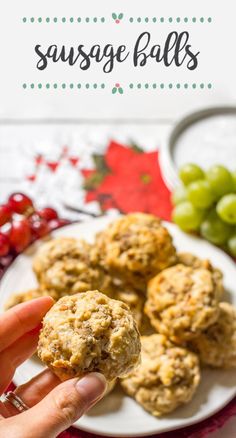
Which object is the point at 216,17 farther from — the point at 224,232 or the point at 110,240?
the point at 110,240

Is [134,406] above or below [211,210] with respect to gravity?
below

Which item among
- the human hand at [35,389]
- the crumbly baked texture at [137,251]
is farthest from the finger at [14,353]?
the crumbly baked texture at [137,251]

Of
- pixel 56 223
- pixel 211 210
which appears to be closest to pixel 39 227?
pixel 56 223

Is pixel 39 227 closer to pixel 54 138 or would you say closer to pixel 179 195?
pixel 179 195

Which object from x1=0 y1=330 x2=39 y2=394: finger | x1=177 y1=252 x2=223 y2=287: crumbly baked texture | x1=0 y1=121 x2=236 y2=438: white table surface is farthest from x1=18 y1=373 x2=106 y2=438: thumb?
x1=0 y1=121 x2=236 y2=438: white table surface

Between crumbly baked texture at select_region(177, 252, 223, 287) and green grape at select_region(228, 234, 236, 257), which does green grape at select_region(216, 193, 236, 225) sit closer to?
green grape at select_region(228, 234, 236, 257)

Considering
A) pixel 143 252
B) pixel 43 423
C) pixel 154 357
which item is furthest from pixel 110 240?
pixel 43 423
